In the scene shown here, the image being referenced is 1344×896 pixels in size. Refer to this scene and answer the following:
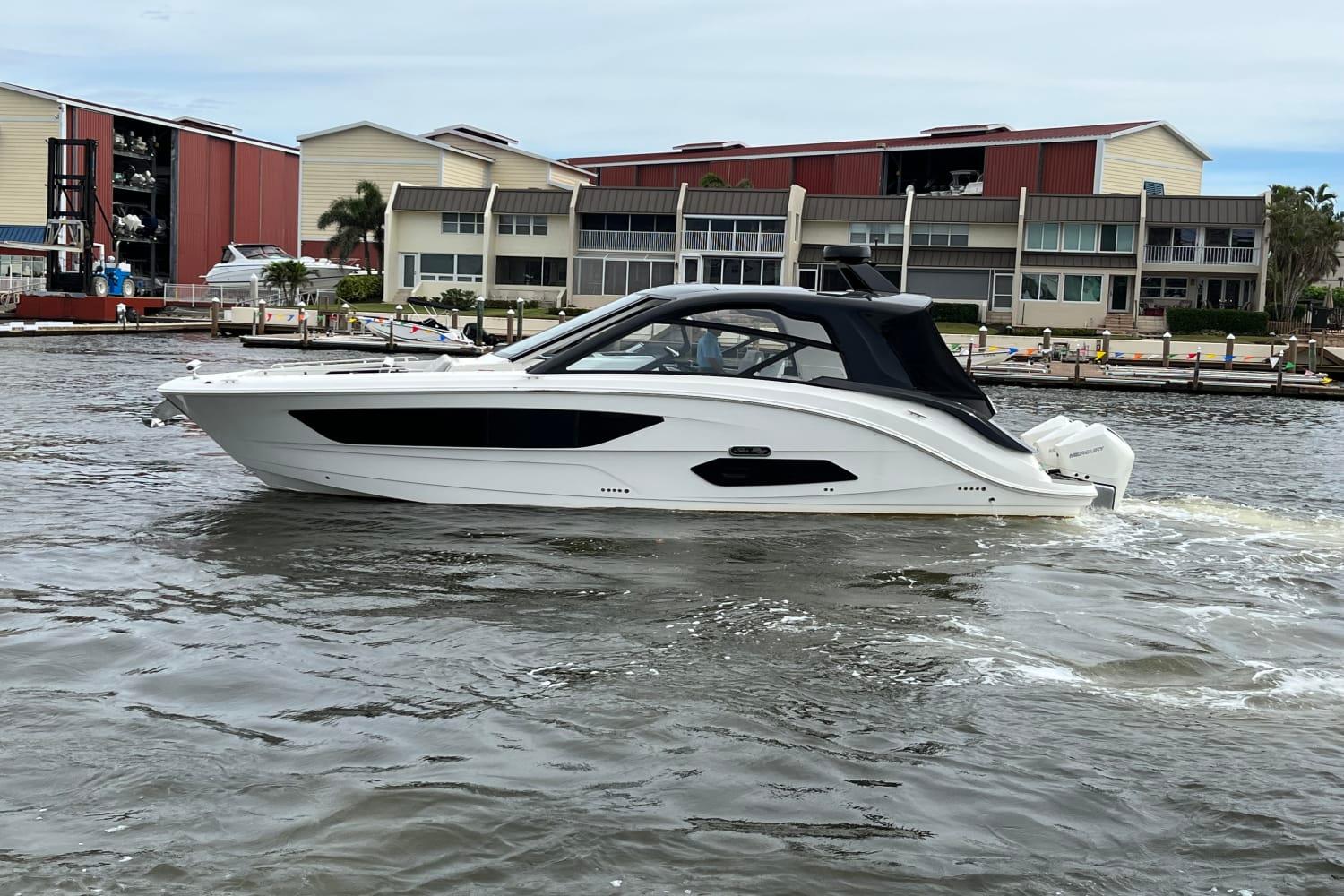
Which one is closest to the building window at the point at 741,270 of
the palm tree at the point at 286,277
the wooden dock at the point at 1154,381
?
the palm tree at the point at 286,277

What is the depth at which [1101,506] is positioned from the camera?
11.3m

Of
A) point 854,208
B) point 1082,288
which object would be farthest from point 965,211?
point 1082,288

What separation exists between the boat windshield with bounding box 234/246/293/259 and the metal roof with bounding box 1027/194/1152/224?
1456 inches

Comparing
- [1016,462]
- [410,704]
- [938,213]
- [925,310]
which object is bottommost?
[410,704]

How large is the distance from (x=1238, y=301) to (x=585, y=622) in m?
58.3

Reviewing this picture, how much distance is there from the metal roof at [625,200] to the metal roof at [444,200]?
4.99m

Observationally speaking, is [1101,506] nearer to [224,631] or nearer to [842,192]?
[224,631]

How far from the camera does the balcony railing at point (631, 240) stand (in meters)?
62.4

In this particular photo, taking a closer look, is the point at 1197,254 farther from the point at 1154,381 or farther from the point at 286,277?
the point at 286,277

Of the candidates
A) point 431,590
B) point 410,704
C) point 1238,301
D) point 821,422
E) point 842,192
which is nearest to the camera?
point 410,704

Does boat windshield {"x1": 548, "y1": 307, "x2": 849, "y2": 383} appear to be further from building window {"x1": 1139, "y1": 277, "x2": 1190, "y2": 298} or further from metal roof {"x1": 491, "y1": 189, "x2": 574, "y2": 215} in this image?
metal roof {"x1": 491, "y1": 189, "x2": 574, "y2": 215}

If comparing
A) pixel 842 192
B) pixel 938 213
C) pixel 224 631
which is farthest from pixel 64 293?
pixel 224 631

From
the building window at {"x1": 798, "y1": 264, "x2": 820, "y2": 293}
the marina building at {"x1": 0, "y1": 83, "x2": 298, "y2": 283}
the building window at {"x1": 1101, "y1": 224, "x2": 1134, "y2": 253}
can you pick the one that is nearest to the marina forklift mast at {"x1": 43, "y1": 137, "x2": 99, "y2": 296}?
the marina building at {"x1": 0, "y1": 83, "x2": 298, "y2": 283}

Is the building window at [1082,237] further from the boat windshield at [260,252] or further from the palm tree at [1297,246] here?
the boat windshield at [260,252]
